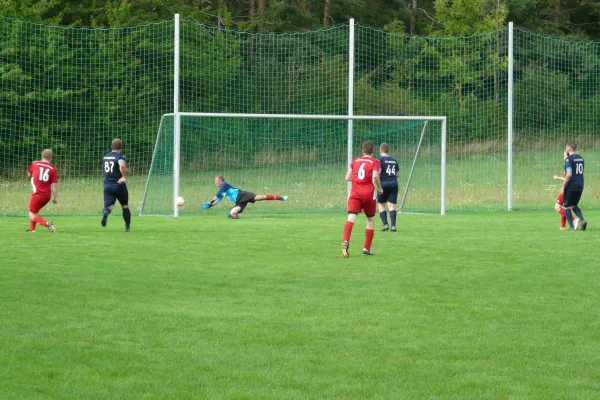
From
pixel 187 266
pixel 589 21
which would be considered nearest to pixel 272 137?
pixel 187 266

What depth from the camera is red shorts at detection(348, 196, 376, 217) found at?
570 inches

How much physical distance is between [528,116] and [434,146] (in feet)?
20.2

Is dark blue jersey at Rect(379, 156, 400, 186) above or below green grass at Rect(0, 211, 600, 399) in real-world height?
above

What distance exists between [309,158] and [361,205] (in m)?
12.4

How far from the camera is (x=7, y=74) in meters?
Result: 28.5

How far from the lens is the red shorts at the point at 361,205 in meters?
14.5

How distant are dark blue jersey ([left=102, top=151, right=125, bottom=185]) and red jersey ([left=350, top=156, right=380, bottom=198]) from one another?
575cm

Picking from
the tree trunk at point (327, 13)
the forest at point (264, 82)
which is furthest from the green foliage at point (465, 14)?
the forest at point (264, 82)

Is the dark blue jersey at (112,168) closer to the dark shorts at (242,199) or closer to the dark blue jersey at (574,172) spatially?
the dark shorts at (242,199)

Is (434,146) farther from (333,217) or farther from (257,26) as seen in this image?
(257,26)

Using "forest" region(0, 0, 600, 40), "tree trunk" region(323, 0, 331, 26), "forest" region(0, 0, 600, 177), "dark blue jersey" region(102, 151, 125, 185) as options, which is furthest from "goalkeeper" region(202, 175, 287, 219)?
"tree trunk" region(323, 0, 331, 26)

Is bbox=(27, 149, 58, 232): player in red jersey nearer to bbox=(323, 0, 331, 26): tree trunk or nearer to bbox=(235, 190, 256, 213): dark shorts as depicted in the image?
bbox=(235, 190, 256, 213): dark shorts

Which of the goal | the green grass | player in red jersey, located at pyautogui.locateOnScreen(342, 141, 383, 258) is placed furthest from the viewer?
the goal

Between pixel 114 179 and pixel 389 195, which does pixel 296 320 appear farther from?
pixel 389 195
